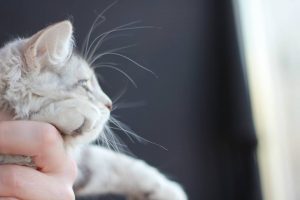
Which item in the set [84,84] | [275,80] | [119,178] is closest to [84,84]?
[84,84]

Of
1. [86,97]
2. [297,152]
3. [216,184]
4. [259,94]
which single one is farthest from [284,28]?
[86,97]

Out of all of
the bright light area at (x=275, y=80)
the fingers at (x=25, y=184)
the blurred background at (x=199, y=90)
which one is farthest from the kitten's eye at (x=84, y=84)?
the bright light area at (x=275, y=80)

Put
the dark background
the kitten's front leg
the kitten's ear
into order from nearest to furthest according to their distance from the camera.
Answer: the kitten's ear, the kitten's front leg, the dark background

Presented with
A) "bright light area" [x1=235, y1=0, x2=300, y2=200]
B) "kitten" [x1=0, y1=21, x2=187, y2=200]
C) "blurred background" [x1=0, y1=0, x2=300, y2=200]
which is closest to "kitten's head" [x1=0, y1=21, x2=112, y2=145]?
"kitten" [x1=0, y1=21, x2=187, y2=200]

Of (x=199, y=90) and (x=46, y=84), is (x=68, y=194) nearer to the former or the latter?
(x=46, y=84)

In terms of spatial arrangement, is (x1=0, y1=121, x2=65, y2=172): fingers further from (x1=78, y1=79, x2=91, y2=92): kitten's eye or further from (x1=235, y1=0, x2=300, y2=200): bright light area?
(x1=235, y1=0, x2=300, y2=200): bright light area

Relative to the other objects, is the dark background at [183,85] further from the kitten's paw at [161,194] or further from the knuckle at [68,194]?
the knuckle at [68,194]
